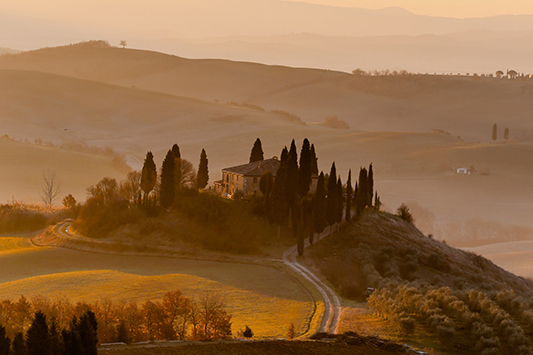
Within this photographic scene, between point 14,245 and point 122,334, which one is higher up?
point 14,245

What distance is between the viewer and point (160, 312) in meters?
34.0

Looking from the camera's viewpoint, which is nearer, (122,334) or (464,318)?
(122,334)

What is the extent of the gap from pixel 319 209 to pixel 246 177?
31.2ft

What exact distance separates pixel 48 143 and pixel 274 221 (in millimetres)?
104809

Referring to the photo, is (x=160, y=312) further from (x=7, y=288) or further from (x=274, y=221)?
(x=274, y=221)

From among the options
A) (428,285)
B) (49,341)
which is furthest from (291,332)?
(428,285)

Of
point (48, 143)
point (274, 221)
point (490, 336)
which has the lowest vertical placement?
point (490, 336)

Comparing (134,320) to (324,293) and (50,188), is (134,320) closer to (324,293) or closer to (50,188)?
(324,293)

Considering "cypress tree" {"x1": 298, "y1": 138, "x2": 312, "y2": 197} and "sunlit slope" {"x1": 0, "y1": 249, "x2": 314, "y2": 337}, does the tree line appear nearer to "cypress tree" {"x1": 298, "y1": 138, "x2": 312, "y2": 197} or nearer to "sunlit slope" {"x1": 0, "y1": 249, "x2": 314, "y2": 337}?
"sunlit slope" {"x1": 0, "y1": 249, "x2": 314, "y2": 337}

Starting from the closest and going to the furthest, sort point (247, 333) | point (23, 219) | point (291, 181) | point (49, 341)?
point (49, 341)
point (247, 333)
point (291, 181)
point (23, 219)

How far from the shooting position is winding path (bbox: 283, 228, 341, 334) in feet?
126

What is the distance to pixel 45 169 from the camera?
119m

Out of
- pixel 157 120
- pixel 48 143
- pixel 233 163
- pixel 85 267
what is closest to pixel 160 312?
pixel 85 267

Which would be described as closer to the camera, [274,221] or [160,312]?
[160,312]
